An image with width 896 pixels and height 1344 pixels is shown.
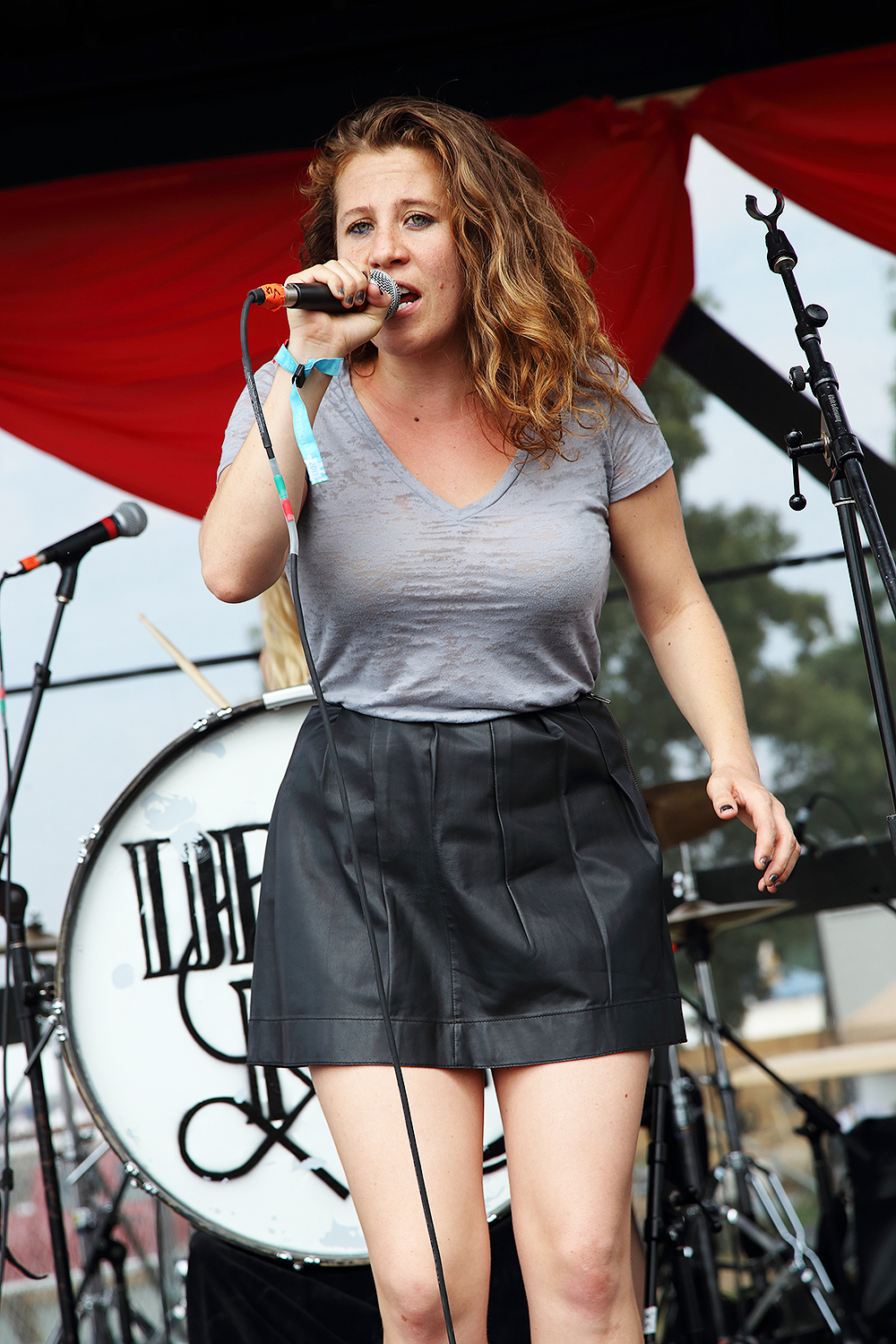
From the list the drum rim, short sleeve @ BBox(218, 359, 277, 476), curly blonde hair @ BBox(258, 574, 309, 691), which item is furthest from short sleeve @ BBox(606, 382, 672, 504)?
curly blonde hair @ BBox(258, 574, 309, 691)

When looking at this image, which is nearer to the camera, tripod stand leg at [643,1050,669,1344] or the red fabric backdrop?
tripod stand leg at [643,1050,669,1344]

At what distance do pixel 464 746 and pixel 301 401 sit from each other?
0.42 meters

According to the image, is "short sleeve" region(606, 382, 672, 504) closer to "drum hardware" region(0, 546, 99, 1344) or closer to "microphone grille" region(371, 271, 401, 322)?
"microphone grille" region(371, 271, 401, 322)

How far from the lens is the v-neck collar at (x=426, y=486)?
1394 millimetres

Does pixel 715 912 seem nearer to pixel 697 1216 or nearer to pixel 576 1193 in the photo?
pixel 697 1216

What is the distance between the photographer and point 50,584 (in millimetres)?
4023

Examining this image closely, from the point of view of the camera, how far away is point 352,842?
127 centimetres

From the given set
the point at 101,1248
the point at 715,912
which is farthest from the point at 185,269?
the point at 101,1248

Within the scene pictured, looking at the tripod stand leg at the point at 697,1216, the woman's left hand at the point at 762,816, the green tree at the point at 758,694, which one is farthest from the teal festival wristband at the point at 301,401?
the green tree at the point at 758,694

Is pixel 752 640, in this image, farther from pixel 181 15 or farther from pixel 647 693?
pixel 181 15

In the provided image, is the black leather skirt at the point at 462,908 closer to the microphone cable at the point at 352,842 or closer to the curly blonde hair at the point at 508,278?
A: the microphone cable at the point at 352,842

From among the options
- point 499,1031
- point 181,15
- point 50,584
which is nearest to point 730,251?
point 181,15

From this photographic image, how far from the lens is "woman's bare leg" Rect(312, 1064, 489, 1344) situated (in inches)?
48.9

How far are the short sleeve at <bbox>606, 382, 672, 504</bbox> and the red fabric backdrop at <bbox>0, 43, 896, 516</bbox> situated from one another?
1.46 meters
